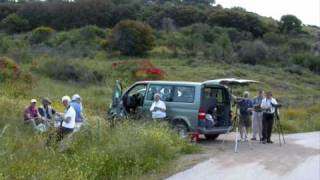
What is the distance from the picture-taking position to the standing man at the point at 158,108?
1827cm

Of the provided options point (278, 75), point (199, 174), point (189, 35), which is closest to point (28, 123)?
point (199, 174)

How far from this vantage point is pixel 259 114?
20453 mm

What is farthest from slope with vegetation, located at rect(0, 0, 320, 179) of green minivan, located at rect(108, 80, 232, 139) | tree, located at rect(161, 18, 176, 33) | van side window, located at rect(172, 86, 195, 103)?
van side window, located at rect(172, 86, 195, 103)

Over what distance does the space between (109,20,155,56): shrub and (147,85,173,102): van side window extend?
144 ft

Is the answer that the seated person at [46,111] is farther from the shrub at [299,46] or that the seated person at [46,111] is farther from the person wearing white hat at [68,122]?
the shrub at [299,46]

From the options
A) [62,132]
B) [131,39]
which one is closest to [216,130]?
[62,132]

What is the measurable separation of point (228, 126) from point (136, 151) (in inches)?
263

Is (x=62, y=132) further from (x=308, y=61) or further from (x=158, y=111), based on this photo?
(x=308, y=61)

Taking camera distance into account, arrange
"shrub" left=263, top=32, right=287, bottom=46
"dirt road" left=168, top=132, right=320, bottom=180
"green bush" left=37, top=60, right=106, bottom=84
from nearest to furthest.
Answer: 1. "dirt road" left=168, top=132, right=320, bottom=180
2. "green bush" left=37, top=60, right=106, bottom=84
3. "shrub" left=263, top=32, right=287, bottom=46

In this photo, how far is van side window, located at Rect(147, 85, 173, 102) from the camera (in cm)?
1912

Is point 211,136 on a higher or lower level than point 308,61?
higher

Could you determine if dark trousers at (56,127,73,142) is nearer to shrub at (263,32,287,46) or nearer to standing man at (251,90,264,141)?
standing man at (251,90,264,141)

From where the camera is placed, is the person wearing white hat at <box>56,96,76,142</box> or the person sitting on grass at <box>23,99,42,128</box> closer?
the person wearing white hat at <box>56,96,76,142</box>

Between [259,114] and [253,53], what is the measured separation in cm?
5101
